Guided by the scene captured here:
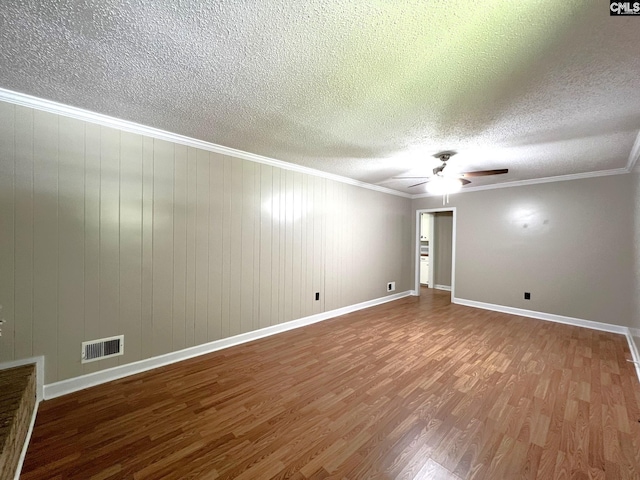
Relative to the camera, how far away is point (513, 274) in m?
4.48

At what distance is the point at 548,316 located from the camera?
13.5ft

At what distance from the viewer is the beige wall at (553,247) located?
11.8ft

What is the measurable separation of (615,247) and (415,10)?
473cm

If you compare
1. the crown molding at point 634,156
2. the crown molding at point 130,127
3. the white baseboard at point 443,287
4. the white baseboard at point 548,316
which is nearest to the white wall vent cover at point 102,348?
the crown molding at point 130,127

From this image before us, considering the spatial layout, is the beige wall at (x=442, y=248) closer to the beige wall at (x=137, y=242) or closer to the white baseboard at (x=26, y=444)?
the beige wall at (x=137, y=242)

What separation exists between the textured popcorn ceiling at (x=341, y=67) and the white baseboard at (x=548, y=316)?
2751 millimetres

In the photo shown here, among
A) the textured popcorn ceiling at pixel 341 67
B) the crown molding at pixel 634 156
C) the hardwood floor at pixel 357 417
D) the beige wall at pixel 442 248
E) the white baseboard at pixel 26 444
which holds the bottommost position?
the hardwood floor at pixel 357 417

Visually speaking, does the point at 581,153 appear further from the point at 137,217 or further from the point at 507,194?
the point at 137,217

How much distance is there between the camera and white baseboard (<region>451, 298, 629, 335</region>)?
364 cm

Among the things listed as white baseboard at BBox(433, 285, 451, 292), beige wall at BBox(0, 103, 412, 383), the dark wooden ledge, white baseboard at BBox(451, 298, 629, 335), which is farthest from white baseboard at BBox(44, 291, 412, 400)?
white baseboard at BBox(433, 285, 451, 292)

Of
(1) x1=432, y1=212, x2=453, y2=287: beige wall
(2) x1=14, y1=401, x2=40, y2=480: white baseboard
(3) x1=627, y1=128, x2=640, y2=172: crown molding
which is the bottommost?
(2) x1=14, y1=401, x2=40, y2=480: white baseboard

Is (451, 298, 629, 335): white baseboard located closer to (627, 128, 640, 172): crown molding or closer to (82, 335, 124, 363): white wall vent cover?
(627, 128, 640, 172): crown molding

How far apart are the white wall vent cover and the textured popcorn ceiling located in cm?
202

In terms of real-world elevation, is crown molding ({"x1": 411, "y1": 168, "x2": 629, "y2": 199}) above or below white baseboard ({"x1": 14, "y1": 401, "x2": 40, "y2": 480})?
above
